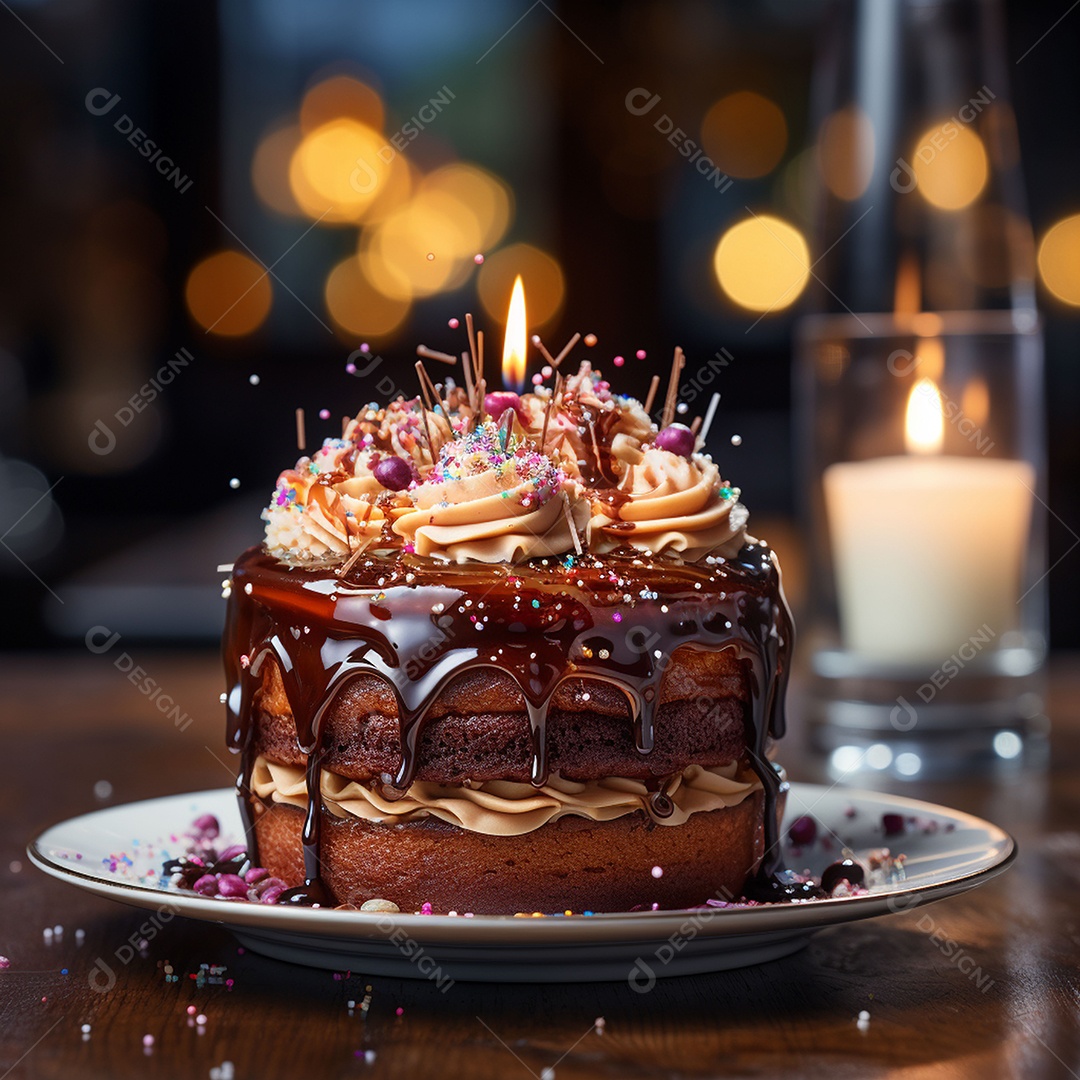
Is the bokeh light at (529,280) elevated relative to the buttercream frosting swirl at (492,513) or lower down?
elevated

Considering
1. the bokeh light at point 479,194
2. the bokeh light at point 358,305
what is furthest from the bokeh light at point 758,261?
the bokeh light at point 358,305

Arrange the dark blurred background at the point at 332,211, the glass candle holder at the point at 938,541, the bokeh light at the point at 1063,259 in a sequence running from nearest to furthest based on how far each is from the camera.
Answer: the glass candle holder at the point at 938,541 < the bokeh light at the point at 1063,259 < the dark blurred background at the point at 332,211

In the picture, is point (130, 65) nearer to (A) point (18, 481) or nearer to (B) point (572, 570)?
(A) point (18, 481)

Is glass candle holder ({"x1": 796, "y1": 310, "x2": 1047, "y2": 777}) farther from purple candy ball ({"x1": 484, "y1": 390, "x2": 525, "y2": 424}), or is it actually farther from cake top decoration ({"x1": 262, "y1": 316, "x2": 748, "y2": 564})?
purple candy ball ({"x1": 484, "y1": 390, "x2": 525, "y2": 424})

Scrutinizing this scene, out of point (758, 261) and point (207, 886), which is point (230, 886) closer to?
point (207, 886)

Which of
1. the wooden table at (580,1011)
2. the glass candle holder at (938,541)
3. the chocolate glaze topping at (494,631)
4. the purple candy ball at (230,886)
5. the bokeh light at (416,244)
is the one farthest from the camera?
the bokeh light at (416,244)

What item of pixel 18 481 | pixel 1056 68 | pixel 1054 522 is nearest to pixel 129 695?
pixel 18 481

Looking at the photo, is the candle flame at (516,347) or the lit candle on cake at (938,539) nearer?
the candle flame at (516,347)

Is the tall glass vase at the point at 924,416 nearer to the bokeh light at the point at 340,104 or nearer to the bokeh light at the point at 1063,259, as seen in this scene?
the bokeh light at the point at 1063,259

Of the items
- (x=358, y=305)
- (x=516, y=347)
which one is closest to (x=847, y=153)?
(x=516, y=347)
